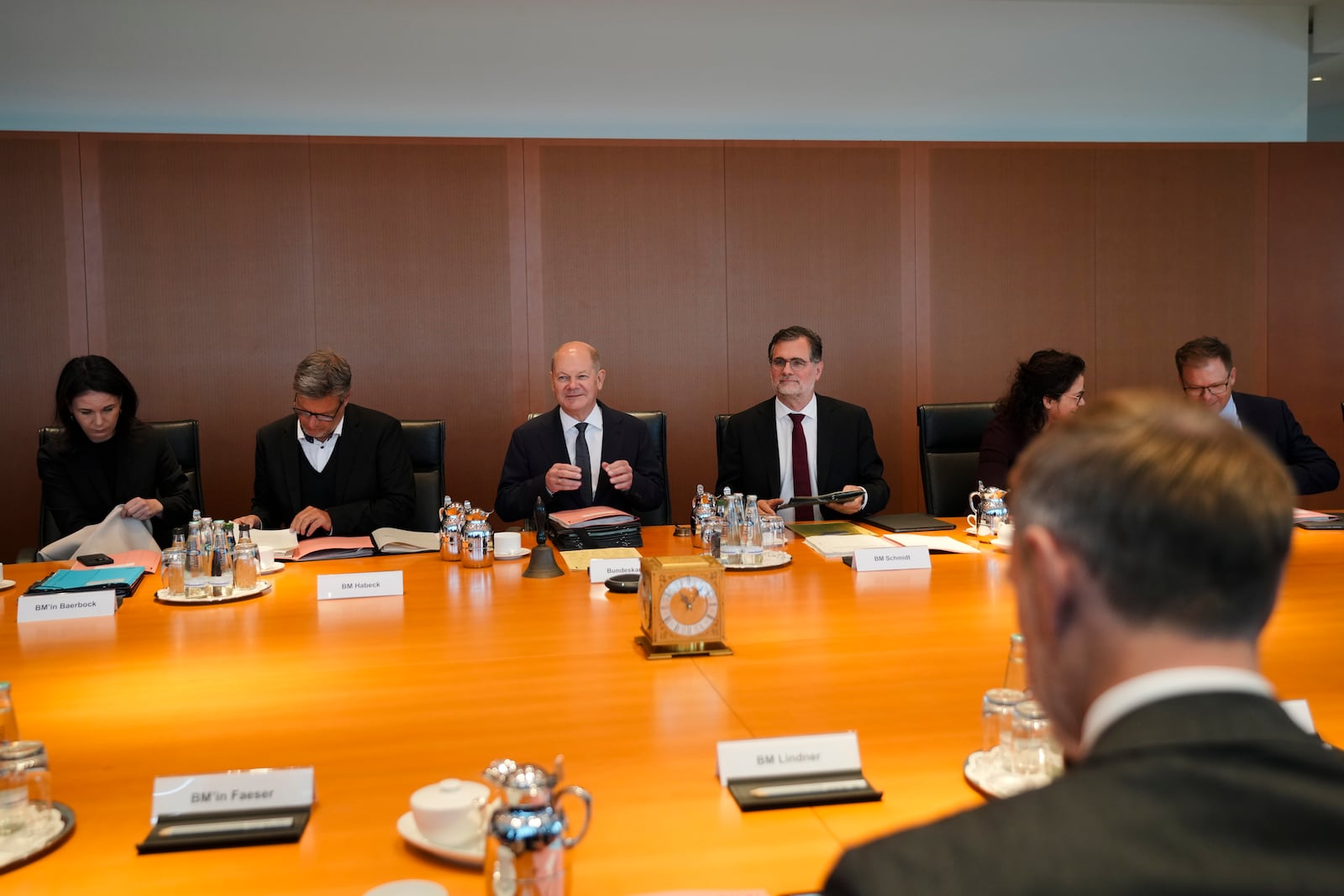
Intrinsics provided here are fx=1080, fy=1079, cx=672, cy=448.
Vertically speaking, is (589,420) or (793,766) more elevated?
(589,420)

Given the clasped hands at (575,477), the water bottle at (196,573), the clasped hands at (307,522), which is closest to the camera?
the water bottle at (196,573)

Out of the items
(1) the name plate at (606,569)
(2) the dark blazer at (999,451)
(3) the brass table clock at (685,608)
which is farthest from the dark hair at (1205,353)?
(3) the brass table clock at (685,608)

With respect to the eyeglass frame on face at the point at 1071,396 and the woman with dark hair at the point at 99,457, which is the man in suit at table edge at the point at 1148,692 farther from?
the woman with dark hair at the point at 99,457

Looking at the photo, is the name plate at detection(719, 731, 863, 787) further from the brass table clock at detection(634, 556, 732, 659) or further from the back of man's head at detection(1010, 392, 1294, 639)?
the back of man's head at detection(1010, 392, 1294, 639)

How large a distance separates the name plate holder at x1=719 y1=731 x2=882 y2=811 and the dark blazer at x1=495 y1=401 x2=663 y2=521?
2624mm

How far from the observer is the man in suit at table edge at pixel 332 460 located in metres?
4.17

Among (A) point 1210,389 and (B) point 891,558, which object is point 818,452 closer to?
(B) point 891,558

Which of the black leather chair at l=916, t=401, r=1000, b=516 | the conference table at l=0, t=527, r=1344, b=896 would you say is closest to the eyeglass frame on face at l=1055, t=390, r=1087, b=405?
the black leather chair at l=916, t=401, r=1000, b=516

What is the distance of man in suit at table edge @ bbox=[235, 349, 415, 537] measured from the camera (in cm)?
417

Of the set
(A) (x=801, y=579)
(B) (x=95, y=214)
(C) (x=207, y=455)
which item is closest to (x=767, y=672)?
(A) (x=801, y=579)

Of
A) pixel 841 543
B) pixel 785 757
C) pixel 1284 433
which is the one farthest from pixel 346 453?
pixel 1284 433

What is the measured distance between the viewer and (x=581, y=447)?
4426 millimetres

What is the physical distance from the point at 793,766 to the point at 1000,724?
12.3 inches

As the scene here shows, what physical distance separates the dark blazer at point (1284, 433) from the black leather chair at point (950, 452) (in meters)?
1.10
